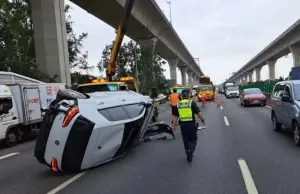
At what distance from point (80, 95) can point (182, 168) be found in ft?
9.25

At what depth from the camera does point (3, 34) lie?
102ft

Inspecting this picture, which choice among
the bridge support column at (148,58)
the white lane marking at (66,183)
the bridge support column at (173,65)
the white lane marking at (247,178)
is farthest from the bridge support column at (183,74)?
the white lane marking at (66,183)

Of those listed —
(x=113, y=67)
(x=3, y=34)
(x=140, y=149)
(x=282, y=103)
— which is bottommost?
(x=140, y=149)

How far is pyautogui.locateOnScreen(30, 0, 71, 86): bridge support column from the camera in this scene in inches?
996

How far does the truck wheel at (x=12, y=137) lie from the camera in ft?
47.4

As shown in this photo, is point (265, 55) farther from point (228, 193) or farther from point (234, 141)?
point (228, 193)

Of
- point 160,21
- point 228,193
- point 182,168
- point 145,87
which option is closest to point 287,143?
point 182,168

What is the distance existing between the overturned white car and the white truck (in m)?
6.93

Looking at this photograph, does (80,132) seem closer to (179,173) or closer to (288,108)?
(179,173)

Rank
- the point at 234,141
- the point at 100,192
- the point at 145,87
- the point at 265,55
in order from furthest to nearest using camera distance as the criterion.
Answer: the point at 265,55
the point at 145,87
the point at 234,141
the point at 100,192

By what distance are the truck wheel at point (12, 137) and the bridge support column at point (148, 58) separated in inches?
Answer: 1221

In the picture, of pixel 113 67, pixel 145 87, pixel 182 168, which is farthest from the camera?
pixel 145 87

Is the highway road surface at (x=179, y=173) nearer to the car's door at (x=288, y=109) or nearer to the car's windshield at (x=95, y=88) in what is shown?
the car's door at (x=288, y=109)

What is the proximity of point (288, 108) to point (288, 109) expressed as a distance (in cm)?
3
